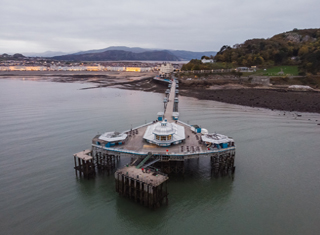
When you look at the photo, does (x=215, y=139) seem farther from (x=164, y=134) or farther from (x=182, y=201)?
(x=182, y=201)

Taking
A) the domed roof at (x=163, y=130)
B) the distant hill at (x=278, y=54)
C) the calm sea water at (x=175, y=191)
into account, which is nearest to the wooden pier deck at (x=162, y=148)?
the domed roof at (x=163, y=130)

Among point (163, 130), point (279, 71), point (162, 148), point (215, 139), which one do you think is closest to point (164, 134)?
point (163, 130)

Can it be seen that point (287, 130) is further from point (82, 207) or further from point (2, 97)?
point (2, 97)

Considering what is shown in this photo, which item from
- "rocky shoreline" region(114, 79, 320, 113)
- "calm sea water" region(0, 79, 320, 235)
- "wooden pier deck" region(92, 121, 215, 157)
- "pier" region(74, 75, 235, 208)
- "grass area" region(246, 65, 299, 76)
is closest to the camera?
"calm sea water" region(0, 79, 320, 235)

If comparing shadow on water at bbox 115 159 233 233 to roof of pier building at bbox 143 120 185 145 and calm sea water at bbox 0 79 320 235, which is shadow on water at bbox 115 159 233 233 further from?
roof of pier building at bbox 143 120 185 145

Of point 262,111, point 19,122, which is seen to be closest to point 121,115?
point 19,122

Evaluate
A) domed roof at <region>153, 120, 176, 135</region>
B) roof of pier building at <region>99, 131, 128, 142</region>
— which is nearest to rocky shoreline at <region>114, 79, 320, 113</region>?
domed roof at <region>153, 120, 176, 135</region>

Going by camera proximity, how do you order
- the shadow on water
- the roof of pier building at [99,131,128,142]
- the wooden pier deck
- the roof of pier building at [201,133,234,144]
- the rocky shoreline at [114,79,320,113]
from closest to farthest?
1. the shadow on water
2. the wooden pier deck
3. the roof of pier building at [201,133,234,144]
4. the roof of pier building at [99,131,128,142]
5. the rocky shoreline at [114,79,320,113]
